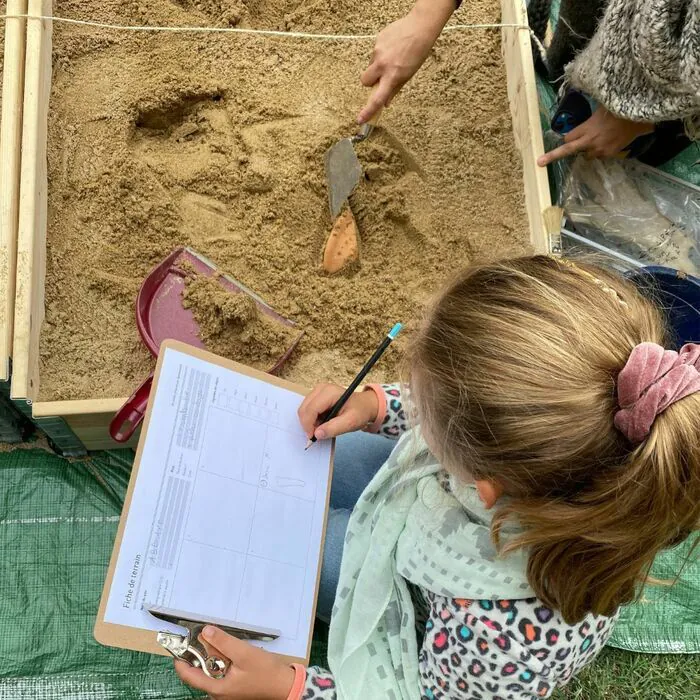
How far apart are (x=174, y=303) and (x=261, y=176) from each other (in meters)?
0.35

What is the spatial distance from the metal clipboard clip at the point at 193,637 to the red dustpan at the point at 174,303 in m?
0.41

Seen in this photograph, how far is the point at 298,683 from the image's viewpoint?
87 cm

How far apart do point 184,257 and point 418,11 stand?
666 mm

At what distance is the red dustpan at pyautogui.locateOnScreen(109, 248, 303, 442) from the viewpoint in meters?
1.23

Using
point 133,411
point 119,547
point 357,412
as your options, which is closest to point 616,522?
point 357,412

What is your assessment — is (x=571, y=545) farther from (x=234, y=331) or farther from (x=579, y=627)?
(x=234, y=331)

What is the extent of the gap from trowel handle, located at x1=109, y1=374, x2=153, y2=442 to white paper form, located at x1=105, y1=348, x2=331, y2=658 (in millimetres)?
172

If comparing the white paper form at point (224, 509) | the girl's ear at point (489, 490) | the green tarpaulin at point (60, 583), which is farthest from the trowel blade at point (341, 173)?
the girl's ear at point (489, 490)

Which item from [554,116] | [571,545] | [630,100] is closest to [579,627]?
[571,545]

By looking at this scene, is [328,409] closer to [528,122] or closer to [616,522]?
[616,522]

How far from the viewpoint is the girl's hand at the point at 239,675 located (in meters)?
0.82

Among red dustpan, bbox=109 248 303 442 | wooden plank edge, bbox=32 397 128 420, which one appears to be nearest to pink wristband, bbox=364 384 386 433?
red dustpan, bbox=109 248 303 442

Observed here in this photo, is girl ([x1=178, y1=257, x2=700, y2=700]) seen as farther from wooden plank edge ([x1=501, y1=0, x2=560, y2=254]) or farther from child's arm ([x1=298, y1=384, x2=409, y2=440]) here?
wooden plank edge ([x1=501, y1=0, x2=560, y2=254])

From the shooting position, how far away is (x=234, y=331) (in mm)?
1247
